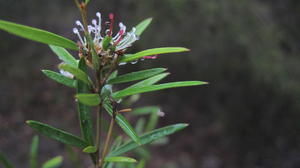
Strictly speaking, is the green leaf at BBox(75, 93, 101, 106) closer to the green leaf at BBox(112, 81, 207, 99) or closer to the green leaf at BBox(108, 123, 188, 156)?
the green leaf at BBox(112, 81, 207, 99)

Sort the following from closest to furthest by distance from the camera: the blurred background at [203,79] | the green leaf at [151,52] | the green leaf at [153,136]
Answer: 1. the green leaf at [151,52]
2. the green leaf at [153,136]
3. the blurred background at [203,79]

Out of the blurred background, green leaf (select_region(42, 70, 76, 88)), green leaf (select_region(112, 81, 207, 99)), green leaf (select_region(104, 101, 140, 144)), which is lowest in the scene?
the blurred background

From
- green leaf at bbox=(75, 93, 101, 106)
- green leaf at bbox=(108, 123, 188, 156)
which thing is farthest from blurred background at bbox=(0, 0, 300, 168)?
green leaf at bbox=(75, 93, 101, 106)

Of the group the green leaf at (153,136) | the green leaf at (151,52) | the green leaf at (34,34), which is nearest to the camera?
the green leaf at (34,34)

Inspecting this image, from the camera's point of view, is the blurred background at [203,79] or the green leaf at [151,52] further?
the blurred background at [203,79]

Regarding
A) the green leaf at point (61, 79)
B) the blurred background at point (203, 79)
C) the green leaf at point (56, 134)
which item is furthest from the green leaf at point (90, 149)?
the blurred background at point (203, 79)

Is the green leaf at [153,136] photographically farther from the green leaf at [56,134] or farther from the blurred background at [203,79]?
the blurred background at [203,79]

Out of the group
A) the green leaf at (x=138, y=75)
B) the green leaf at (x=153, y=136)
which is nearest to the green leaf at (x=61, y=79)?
the green leaf at (x=138, y=75)

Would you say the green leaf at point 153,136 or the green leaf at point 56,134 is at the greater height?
the green leaf at point 56,134

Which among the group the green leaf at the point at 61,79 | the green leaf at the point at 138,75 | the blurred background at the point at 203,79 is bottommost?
the blurred background at the point at 203,79
